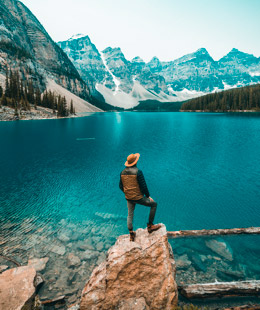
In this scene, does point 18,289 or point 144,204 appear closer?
point 18,289

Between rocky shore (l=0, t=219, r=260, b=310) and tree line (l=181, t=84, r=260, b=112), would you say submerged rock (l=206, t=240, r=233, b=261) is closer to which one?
rocky shore (l=0, t=219, r=260, b=310)

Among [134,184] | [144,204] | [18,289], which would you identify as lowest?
[18,289]

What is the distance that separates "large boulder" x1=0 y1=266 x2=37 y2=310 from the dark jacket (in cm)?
473

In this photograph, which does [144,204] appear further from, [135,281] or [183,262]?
[183,262]

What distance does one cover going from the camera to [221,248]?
10984 millimetres

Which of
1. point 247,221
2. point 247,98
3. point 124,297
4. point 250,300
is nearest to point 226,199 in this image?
point 247,221

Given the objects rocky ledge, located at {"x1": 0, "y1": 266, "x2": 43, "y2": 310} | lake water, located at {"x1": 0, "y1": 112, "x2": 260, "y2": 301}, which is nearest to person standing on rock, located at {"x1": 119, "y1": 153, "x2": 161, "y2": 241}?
lake water, located at {"x1": 0, "y1": 112, "x2": 260, "y2": 301}

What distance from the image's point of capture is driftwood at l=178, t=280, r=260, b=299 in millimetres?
7242

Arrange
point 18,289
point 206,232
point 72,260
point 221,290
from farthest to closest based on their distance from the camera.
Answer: point 72,260
point 206,232
point 221,290
point 18,289

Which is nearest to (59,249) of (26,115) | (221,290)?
(221,290)

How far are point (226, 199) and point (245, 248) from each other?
7.24 meters

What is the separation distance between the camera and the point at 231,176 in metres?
24.1

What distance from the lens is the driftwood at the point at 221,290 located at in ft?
23.8

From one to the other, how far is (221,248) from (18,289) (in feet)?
33.2
